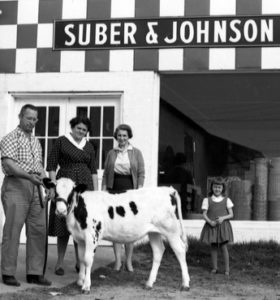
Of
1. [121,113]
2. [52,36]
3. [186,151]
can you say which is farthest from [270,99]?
[52,36]

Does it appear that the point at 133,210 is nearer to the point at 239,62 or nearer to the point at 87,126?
the point at 87,126

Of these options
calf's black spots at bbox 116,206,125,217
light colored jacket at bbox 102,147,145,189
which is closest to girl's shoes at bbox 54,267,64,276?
light colored jacket at bbox 102,147,145,189

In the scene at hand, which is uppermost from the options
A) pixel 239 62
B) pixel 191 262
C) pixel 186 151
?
pixel 239 62

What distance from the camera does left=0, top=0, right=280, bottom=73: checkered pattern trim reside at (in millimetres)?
8164

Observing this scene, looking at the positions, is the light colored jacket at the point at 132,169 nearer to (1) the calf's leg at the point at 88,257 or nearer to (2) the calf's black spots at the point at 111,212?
(2) the calf's black spots at the point at 111,212

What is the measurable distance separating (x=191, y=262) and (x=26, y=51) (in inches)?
146

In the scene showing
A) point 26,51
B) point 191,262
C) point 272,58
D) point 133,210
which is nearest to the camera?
point 133,210

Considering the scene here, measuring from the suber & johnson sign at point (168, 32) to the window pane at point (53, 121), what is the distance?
85 cm

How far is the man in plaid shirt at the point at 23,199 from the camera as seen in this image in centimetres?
578

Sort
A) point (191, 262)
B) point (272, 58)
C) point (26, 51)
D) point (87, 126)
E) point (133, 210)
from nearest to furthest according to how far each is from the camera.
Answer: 1. point (133, 210)
2. point (87, 126)
3. point (191, 262)
4. point (272, 58)
5. point (26, 51)

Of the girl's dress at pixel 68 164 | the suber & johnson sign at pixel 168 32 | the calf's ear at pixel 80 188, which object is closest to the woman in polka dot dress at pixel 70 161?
the girl's dress at pixel 68 164

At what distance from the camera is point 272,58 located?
809cm

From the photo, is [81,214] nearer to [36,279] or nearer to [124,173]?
[36,279]

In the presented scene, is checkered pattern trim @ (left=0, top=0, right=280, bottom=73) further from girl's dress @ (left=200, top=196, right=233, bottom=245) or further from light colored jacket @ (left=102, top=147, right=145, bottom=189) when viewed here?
girl's dress @ (left=200, top=196, right=233, bottom=245)
